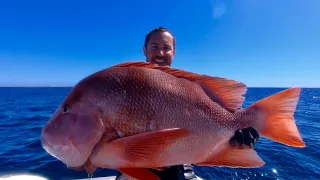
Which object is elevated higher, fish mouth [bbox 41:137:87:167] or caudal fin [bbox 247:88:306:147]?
caudal fin [bbox 247:88:306:147]

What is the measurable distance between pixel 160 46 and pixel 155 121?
194 cm

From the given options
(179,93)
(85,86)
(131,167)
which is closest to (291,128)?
(179,93)

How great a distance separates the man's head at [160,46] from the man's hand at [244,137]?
1783mm

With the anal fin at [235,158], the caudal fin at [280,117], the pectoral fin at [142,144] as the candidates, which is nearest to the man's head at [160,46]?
the caudal fin at [280,117]

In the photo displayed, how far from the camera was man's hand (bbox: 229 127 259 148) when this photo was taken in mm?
2014

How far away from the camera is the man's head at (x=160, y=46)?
3.47m

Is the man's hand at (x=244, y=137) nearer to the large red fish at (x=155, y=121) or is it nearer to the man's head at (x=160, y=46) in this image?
the large red fish at (x=155, y=121)

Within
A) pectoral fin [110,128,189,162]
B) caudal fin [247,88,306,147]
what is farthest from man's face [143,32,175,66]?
pectoral fin [110,128,189,162]

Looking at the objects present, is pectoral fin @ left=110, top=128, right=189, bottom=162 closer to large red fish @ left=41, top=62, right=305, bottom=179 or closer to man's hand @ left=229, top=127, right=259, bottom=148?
large red fish @ left=41, top=62, right=305, bottom=179

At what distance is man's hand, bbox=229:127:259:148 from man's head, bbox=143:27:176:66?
1.78 m

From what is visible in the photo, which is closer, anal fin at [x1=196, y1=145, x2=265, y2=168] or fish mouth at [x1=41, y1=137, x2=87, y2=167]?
fish mouth at [x1=41, y1=137, x2=87, y2=167]

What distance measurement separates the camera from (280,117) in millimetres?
2059

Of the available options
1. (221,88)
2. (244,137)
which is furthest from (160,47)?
(244,137)

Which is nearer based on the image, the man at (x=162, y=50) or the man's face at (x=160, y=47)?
the man at (x=162, y=50)
